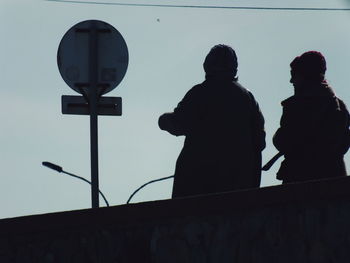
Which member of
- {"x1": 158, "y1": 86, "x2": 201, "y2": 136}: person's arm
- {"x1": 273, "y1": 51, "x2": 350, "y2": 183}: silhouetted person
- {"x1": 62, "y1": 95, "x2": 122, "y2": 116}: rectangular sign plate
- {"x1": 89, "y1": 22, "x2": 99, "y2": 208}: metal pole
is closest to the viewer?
{"x1": 273, "y1": 51, "x2": 350, "y2": 183}: silhouetted person

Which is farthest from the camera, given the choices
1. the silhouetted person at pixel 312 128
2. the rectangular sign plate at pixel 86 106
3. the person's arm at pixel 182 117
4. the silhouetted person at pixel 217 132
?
the rectangular sign plate at pixel 86 106

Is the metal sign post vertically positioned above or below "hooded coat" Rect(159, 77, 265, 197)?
above

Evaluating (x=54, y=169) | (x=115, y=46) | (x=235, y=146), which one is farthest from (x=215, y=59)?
(x=54, y=169)

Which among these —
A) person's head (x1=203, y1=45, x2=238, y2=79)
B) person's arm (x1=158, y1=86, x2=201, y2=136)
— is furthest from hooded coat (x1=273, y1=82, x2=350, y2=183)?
person's arm (x1=158, y1=86, x2=201, y2=136)

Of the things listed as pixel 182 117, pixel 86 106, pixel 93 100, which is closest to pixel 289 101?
pixel 182 117

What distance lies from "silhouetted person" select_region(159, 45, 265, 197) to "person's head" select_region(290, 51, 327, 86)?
41 cm

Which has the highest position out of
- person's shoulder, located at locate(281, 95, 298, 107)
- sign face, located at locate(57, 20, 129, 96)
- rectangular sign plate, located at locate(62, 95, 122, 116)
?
sign face, located at locate(57, 20, 129, 96)

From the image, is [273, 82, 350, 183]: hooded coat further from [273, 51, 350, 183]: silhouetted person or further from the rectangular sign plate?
the rectangular sign plate

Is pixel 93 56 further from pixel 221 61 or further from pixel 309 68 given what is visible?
pixel 309 68

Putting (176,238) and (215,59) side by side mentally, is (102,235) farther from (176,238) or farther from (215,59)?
(215,59)

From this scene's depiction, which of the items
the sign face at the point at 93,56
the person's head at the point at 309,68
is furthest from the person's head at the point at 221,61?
the sign face at the point at 93,56

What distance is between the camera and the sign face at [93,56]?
13.3m

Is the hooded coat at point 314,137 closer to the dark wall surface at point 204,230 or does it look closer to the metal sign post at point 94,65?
the dark wall surface at point 204,230

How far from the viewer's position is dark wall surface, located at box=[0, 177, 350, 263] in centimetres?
1102
